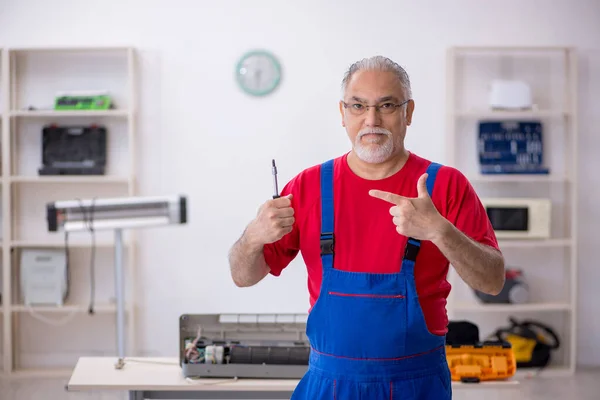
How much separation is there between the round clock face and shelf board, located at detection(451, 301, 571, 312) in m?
1.97

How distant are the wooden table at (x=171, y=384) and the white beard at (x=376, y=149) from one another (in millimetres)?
1172

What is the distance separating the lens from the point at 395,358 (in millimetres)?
1883

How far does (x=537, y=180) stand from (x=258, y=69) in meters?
2.07

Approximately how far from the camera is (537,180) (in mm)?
5027

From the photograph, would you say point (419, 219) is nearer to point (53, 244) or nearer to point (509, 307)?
point (509, 307)

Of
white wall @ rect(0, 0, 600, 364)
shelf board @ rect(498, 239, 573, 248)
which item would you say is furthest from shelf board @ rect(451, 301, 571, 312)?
white wall @ rect(0, 0, 600, 364)

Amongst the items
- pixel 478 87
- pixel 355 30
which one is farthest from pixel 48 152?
pixel 478 87

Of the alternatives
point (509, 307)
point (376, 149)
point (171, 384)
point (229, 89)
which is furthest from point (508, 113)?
point (376, 149)

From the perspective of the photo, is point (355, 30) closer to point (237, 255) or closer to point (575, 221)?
point (575, 221)

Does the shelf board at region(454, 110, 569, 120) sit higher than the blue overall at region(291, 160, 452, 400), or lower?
higher

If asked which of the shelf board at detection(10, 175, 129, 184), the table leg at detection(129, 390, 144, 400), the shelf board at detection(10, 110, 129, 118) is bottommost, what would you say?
the table leg at detection(129, 390, 144, 400)

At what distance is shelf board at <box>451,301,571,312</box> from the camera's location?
15.9ft

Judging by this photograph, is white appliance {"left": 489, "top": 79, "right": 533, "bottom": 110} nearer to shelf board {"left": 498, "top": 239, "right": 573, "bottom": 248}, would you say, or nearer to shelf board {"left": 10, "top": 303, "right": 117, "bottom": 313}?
shelf board {"left": 498, "top": 239, "right": 573, "bottom": 248}

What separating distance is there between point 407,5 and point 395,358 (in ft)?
12.1
